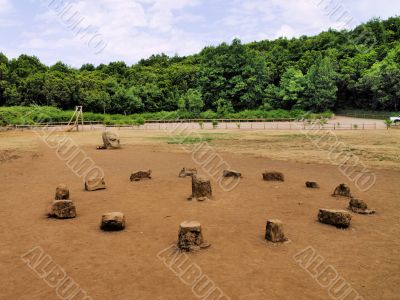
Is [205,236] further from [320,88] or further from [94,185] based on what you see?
[320,88]

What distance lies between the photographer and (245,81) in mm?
61250

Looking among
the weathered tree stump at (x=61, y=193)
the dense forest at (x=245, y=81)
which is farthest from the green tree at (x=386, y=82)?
the weathered tree stump at (x=61, y=193)

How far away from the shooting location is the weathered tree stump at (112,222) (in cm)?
748

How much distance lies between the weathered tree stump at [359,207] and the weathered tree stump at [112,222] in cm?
563

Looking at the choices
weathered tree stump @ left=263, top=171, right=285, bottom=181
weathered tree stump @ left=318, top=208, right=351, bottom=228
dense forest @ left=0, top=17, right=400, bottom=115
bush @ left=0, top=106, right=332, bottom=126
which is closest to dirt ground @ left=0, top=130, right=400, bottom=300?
weathered tree stump @ left=318, top=208, right=351, bottom=228

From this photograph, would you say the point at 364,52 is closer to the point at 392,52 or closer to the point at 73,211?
the point at 392,52

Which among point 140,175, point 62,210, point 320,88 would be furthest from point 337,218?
point 320,88

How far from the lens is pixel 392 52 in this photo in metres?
55.6

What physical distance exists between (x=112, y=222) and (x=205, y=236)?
194 cm

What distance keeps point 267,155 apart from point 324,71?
41.4 m

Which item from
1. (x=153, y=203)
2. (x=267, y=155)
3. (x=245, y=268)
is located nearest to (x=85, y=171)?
(x=153, y=203)

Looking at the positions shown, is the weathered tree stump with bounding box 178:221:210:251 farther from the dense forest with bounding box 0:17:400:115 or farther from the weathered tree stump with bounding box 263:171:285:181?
the dense forest with bounding box 0:17:400:115

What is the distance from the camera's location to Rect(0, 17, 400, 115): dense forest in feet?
180

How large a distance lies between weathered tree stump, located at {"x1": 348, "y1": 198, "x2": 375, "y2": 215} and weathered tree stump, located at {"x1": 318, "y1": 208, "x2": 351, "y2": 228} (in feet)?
4.42
